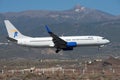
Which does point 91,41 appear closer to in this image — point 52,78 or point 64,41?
point 64,41

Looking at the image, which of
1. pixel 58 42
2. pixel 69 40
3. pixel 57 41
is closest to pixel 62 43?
pixel 58 42

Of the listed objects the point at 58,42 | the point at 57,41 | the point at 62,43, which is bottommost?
the point at 62,43

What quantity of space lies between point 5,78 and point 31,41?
167ft

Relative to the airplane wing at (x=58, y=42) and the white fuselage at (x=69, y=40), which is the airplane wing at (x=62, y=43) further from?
the white fuselage at (x=69, y=40)

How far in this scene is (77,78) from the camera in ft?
215

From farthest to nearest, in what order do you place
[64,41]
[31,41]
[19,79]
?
[31,41], [64,41], [19,79]

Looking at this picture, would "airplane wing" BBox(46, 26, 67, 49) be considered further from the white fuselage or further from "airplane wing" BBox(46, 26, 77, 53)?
the white fuselage

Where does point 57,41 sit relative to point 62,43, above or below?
above

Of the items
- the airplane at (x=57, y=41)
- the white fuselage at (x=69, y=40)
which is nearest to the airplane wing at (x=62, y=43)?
the airplane at (x=57, y=41)

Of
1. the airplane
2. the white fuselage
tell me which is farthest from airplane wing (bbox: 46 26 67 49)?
the white fuselage

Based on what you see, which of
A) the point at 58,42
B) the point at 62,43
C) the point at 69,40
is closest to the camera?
the point at 62,43

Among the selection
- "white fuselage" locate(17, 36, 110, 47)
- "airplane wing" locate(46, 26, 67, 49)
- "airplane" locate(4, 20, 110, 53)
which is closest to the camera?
"airplane wing" locate(46, 26, 67, 49)

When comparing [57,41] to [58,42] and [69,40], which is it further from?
[69,40]

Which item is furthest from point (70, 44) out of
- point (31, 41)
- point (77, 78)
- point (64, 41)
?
point (77, 78)
